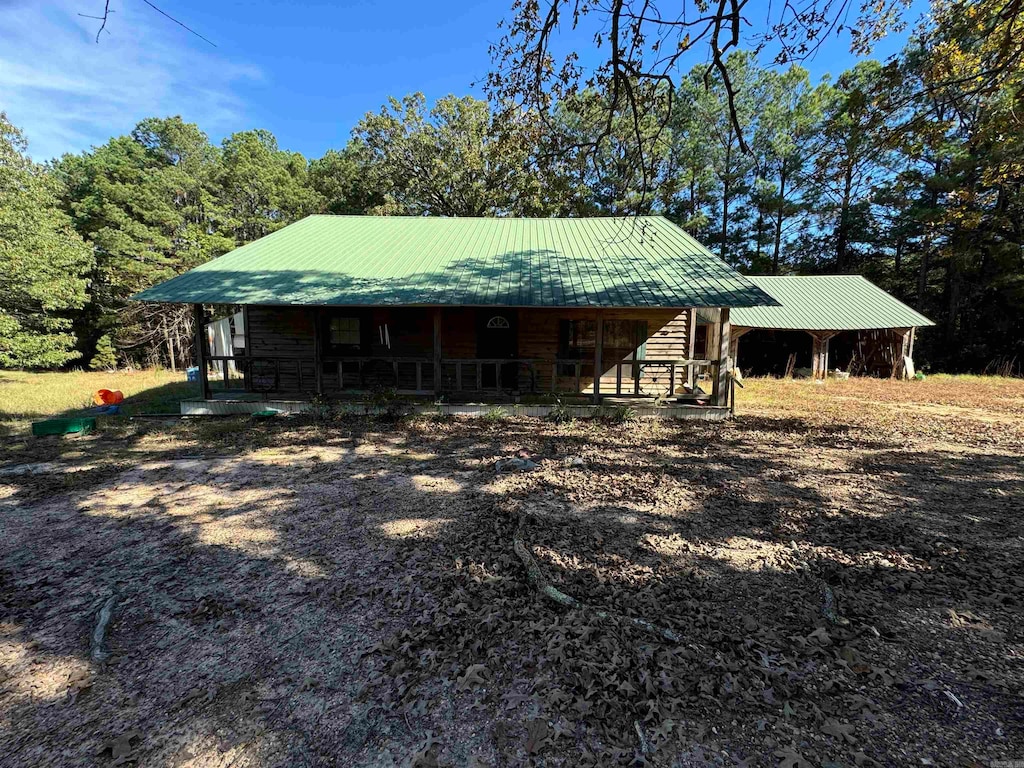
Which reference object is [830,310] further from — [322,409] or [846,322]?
[322,409]

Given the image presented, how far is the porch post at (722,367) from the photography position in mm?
10422

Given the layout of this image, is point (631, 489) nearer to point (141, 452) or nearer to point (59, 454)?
point (141, 452)

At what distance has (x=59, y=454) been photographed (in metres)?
7.43

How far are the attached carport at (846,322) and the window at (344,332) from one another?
1426cm

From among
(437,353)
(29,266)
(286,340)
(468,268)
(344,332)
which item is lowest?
(437,353)

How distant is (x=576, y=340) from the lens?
12.6 meters

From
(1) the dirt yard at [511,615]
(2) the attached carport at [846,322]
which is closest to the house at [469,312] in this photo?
(1) the dirt yard at [511,615]

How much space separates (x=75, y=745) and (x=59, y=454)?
731cm

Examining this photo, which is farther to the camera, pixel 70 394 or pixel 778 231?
pixel 778 231

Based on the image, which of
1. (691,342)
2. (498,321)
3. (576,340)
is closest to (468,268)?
(498,321)

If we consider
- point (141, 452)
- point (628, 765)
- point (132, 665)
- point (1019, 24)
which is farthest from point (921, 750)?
point (1019, 24)

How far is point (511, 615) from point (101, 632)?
8.79ft

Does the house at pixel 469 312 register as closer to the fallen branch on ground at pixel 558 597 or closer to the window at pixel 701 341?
the window at pixel 701 341

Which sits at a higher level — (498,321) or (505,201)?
(505,201)
